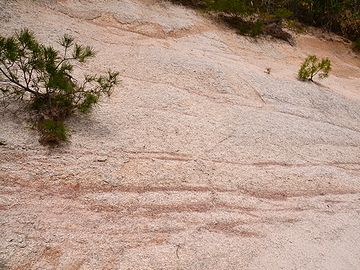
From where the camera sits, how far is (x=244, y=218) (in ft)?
18.9

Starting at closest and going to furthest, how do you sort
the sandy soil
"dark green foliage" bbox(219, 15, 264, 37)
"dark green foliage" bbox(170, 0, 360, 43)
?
the sandy soil, "dark green foliage" bbox(219, 15, 264, 37), "dark green foliage" bbox(170, 0, 360, 43)

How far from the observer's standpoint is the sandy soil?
4.82 meters

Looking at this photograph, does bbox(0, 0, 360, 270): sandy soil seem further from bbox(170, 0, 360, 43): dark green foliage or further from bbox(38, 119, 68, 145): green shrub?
bbox(170, 0, 360, 43): dark green foliage

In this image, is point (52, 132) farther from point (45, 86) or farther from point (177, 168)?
point (177, 168)

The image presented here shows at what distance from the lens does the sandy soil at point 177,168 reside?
4.82 meters

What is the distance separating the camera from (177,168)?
6.30 m

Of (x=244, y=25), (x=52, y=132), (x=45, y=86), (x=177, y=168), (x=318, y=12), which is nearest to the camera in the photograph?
(x=52, y=132)

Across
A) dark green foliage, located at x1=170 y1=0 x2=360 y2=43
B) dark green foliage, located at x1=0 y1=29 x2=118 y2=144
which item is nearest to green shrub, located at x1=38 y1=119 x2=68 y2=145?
dark green foliage, located at x1=0 y1=29 x2=118 y2=144

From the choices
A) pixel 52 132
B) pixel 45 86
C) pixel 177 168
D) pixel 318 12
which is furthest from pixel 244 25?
pixel 52 132

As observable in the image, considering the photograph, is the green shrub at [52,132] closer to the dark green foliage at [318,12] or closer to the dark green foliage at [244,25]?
the dark green foliage at [244,25]

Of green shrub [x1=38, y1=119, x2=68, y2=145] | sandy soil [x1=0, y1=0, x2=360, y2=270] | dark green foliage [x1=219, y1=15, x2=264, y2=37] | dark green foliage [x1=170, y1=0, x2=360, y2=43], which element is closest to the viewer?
sandy soil [x1=0, y1=0, x2=360, y2=270]

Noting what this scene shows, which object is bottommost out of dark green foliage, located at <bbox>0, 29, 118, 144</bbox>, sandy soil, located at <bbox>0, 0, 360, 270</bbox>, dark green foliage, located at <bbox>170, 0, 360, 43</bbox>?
sandy soil, located at <bbox>0, 0, 360, 270</bbox>

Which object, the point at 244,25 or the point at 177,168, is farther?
the point at 244,25

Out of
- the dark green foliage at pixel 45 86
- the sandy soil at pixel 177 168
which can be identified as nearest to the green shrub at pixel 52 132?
the dark green foliage at pixel 45 86
